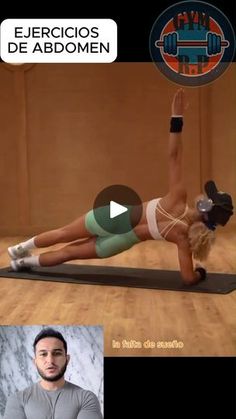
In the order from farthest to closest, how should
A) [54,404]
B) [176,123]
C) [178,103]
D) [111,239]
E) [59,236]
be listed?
[111,239]
[59,236]
[176,123]
[178,103]
[54,404]

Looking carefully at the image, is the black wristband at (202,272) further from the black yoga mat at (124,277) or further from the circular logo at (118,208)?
the circular logo at (118,208)

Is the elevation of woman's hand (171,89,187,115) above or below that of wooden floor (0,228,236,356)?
above

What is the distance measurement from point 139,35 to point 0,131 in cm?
59

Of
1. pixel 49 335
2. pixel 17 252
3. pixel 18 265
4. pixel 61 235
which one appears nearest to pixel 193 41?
pixel 49 335

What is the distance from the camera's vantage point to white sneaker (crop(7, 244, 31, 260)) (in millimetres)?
2780

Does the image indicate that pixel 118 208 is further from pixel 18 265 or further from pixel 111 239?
pixel 18 265

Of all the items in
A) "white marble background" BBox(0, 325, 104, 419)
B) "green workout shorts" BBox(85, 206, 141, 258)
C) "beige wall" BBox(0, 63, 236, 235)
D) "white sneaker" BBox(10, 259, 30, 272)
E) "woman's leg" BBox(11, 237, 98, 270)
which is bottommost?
"white marble background" BBox(0, 325, 104, 419)

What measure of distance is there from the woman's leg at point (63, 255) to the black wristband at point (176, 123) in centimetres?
61

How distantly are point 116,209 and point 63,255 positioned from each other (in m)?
0.58

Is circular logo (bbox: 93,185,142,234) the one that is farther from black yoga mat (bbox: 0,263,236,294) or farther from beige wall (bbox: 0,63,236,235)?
black yoga mat (bbox: 0,263,236,294)

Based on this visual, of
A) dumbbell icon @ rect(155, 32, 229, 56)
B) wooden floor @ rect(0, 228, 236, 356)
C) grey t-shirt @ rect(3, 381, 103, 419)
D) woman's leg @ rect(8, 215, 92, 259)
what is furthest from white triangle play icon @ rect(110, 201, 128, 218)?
grey t-shirt @ rect(3, 381, 103, 419)

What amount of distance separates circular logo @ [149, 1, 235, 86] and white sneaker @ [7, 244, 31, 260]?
43.1 inches

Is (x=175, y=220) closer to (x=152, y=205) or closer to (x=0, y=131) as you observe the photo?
(x=152, y=205)

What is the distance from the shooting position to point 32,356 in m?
1.64
